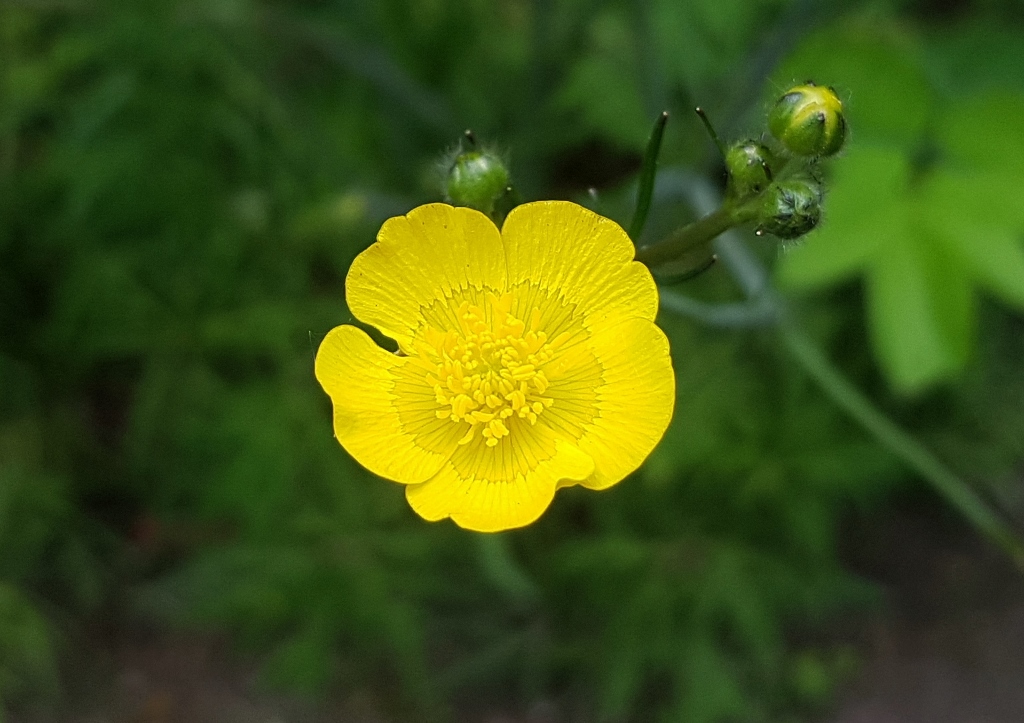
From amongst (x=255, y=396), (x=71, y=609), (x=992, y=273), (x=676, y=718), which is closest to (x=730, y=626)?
(x=676, y=718)

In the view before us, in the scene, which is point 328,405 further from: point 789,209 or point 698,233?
point 789,209

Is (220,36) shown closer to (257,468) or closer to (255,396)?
(255,396)

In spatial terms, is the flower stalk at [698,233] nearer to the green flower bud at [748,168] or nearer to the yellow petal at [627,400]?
the green flower bud at [748,168]

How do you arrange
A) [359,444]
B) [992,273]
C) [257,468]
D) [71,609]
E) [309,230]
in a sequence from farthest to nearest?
[71,609], [309,230], [257,468], [992,273], [359,444]

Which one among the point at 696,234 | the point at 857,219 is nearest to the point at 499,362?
the point at 696,234

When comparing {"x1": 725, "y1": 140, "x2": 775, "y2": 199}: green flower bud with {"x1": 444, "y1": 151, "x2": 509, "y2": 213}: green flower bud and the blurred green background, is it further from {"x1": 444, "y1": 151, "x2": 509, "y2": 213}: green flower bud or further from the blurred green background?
the blurred green background

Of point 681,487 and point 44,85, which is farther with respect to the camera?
point 44,85

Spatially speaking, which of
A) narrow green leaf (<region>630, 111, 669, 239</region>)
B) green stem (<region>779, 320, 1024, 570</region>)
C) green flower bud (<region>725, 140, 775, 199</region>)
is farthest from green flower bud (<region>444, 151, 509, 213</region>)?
green stem (<region>779, 320, 1024, 570</region>)
